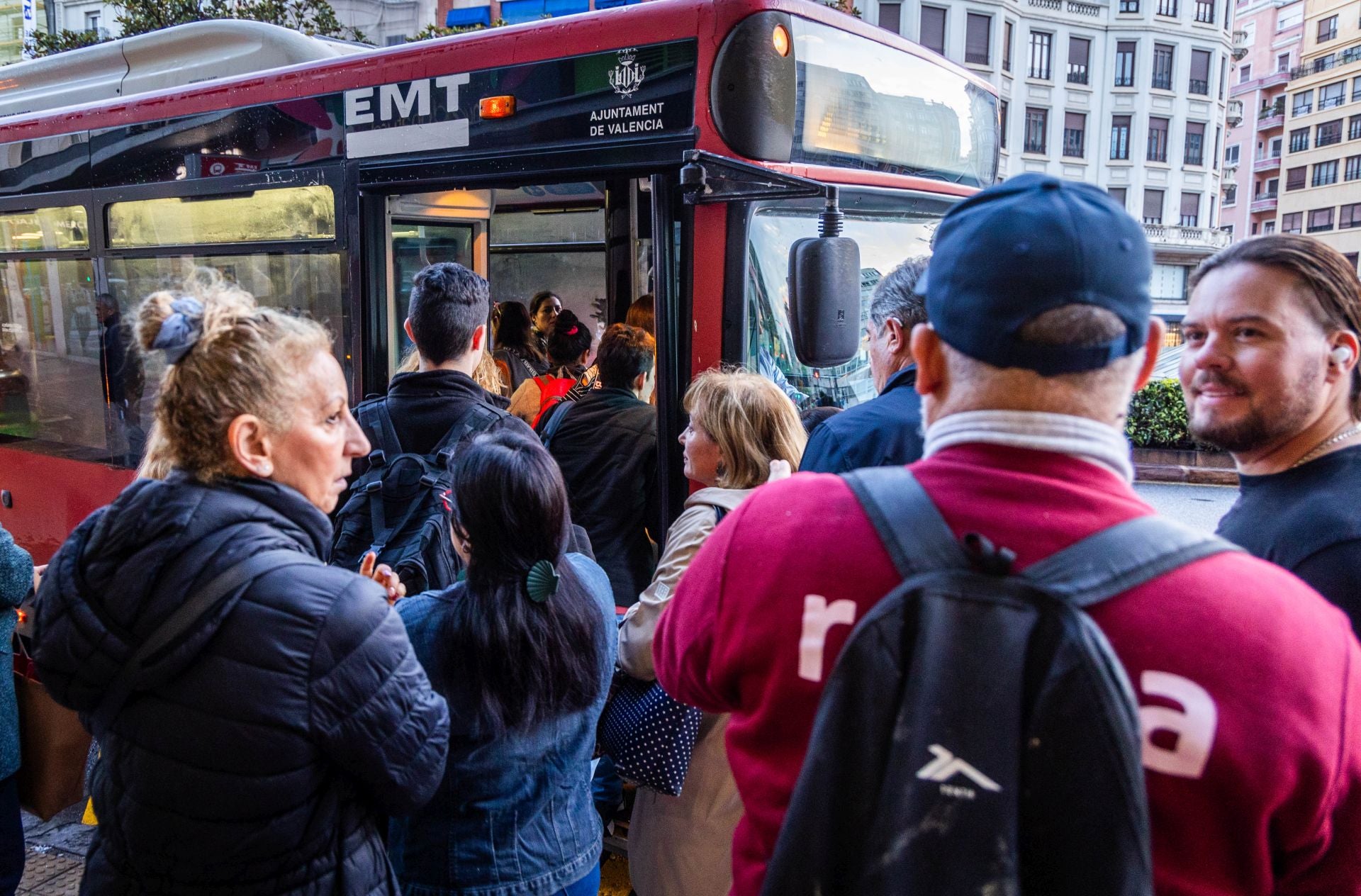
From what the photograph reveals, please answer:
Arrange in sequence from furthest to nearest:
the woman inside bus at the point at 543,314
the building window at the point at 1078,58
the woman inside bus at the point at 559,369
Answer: the building window at the point at 1078,58, the woman inside bus at the point at 543,314, the woman inside bus at the point at 559,369

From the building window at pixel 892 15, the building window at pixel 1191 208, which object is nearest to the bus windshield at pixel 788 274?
the building window at pixel 892 15

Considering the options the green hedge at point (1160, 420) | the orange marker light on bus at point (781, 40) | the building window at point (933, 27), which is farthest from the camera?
the building window at point (933, 27)

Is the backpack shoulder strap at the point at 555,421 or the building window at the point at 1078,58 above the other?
the building window at the point at 1078,58

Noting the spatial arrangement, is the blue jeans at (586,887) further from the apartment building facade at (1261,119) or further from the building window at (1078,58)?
the apartment building facade at (1261,119)

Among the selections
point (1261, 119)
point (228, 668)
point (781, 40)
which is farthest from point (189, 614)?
point (1261, 119)

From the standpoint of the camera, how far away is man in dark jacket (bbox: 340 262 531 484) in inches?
127

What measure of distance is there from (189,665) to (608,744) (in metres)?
1.23

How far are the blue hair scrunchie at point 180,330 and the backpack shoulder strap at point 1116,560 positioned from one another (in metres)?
1.46

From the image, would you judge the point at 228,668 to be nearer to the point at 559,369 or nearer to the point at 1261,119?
the point at 559,369

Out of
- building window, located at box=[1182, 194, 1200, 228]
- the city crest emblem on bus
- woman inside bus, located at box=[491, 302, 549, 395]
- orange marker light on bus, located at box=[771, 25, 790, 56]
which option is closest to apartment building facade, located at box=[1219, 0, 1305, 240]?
building window, located at box=[1182, 194, 1200, 228]

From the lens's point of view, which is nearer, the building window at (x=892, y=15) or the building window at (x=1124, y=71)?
the building window at (x=892, y=15)

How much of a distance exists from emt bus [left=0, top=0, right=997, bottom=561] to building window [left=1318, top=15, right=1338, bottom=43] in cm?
8235

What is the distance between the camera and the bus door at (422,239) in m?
4.55

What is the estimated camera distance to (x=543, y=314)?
265 inches
